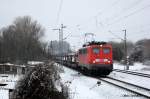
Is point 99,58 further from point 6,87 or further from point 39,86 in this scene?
point 39,86

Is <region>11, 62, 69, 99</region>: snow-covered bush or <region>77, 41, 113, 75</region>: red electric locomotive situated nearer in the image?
<region>11, 62, 69, 99</region>: snow-covered bush

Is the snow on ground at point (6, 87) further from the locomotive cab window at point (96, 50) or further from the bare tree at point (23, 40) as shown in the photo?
the bare tree at point (23, 40)

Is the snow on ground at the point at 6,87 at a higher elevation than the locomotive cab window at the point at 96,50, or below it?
below

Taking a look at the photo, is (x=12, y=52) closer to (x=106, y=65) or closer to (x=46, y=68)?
(x=106, y=65)

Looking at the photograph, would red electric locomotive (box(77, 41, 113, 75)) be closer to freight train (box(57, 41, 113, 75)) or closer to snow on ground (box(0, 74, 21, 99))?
freight train (box(57, 41, 113, 75))

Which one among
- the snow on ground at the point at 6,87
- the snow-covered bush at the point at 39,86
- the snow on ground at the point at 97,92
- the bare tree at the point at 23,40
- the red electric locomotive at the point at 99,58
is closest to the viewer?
the snow-covered bush at the point at 39,86

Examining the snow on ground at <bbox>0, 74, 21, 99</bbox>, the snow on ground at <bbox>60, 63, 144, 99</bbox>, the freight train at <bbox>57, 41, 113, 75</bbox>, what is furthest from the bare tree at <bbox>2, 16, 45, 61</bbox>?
the snow on ground at <bbox>60, 63, 144, 99</bbox>

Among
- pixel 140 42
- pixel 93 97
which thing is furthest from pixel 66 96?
pixel 140 42

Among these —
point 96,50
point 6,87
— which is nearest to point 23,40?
point 96,50

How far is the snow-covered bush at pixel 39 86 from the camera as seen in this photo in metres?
12.7

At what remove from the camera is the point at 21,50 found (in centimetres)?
8650

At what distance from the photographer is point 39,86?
12.8 m

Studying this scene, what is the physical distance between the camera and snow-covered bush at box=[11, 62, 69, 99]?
12664 mm

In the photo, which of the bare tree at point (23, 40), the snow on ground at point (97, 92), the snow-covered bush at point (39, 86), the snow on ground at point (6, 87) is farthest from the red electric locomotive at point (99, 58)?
the bare tree at point (23, 40)
